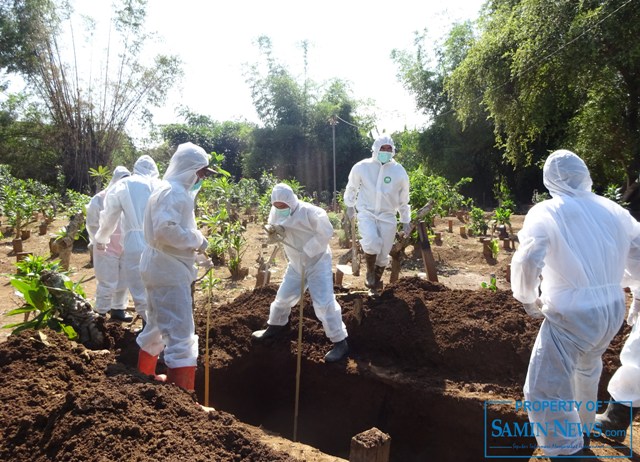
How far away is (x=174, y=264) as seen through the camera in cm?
344

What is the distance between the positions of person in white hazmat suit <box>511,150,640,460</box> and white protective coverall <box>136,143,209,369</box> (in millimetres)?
2257

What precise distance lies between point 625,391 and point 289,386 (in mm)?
2841

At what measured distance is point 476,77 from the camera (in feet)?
49.6

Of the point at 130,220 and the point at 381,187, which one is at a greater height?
the point at 381,187

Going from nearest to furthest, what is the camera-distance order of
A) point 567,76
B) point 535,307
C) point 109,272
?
point 535,307
point 109,272
point 567,76

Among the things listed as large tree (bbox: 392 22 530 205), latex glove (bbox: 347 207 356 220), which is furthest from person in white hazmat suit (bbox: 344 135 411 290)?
large tree (bbox: 392 22 530 205)

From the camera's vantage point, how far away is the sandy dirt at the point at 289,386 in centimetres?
244

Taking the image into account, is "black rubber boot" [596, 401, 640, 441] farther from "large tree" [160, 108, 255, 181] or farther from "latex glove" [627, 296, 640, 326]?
"large tree" [160, 108, 255, 181]

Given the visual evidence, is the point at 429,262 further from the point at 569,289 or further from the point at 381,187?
the point at 569,289

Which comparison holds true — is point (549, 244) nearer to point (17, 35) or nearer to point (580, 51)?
point (580, 51)

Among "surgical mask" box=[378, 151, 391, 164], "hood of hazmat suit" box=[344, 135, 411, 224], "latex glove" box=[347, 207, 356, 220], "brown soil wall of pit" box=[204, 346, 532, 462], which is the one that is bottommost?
"brown soil wall of pit" box=[204, 346, 532, 462]

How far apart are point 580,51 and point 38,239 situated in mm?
14130

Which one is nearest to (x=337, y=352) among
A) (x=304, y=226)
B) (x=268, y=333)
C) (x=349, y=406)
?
(x=349, y=406)

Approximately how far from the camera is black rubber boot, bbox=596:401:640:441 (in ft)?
10.1
